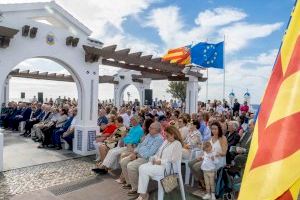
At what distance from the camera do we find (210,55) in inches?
557

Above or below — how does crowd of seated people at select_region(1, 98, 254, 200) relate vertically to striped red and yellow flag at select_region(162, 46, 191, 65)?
below

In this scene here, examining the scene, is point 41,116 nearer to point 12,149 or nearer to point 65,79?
point 12,149

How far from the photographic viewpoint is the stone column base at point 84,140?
28.7ft

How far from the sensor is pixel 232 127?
639 cm

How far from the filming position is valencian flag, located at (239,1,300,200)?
4.06 ft

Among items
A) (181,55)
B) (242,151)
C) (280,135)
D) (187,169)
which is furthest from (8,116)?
(280,135)

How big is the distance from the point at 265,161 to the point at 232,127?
5272 mm

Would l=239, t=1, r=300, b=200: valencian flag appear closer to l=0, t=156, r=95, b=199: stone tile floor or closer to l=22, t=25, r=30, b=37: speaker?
l=0, t=156, r=95, b=199: stone tile floor

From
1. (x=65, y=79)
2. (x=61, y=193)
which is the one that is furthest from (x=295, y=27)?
(x=65, y=79)

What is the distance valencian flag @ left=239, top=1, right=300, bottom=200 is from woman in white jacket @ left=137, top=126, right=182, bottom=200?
362 centimetres

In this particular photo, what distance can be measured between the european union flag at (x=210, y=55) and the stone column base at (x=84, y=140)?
7318 mm

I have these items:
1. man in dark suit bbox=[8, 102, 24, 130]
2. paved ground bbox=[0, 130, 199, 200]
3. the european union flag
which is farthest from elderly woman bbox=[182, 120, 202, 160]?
man in dark suit bbox=[8, 102, 24, 130]

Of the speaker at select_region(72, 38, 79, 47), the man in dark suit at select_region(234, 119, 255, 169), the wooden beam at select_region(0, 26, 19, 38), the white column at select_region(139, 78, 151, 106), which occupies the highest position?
the speaker at select_region(72, 38, 79, 47)

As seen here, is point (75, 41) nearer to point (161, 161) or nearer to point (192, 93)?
point (161, 161)
